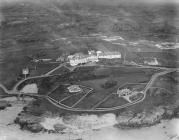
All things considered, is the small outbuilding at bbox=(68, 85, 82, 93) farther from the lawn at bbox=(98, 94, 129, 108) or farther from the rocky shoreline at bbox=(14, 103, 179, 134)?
the rocky shoreline at bbox=(14, 103, 179, 134)

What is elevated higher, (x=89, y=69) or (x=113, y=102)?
(x=89, y=69)

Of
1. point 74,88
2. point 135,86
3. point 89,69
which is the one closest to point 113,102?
point 135,86

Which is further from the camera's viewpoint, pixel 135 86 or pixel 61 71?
pixel 61 71

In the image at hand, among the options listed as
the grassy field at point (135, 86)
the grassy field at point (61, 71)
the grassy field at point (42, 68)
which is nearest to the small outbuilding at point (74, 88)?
the grassy field at point (61, 71)

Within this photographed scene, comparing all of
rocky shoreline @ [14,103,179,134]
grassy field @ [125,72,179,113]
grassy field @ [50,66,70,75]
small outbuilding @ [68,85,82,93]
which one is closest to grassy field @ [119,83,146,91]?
grassy field @ [125,72,179,113]

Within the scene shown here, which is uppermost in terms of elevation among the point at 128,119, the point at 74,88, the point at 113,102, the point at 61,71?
the point at 61,71

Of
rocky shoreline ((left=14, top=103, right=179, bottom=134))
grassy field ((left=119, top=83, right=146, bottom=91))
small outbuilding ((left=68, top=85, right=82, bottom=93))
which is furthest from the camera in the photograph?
grassy field ((left=119, top=83, right=146, bottom=91))

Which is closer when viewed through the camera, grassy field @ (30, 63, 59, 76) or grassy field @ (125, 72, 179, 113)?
grassy field @ (125, 72, 179, 113)

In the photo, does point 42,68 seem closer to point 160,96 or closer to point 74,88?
point 74,88
